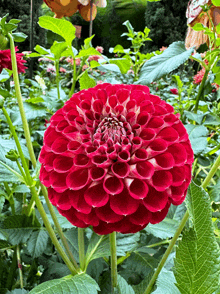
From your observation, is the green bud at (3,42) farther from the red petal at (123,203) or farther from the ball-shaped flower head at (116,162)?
the red petal at (123,203)

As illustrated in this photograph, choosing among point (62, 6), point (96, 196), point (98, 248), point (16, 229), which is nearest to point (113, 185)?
point (96, 196)

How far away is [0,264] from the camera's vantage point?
480mm

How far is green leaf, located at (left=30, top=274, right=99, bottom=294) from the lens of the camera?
0.83ft

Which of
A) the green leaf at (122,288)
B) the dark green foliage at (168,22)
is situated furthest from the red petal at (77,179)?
the dark green foliage at (168,22)

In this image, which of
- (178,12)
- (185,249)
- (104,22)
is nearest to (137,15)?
(104,22)

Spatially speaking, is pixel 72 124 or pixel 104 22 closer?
pixel 72 124

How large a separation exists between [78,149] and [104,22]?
7.62m

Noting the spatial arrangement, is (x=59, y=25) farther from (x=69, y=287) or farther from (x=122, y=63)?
(x=69, y=287)

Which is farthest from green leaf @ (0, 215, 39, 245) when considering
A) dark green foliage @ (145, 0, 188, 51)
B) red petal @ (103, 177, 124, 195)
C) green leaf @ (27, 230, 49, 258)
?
dark green foliage @ (145, 0, 188, 51)

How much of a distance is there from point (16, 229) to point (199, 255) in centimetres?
35

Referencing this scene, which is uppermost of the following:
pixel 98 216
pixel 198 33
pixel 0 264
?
pixel 198 33

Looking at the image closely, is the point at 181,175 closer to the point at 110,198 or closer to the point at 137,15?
the point at 110,198

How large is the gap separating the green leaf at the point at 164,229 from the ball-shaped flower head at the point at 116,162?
12cm

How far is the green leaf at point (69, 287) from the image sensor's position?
0.83ft
